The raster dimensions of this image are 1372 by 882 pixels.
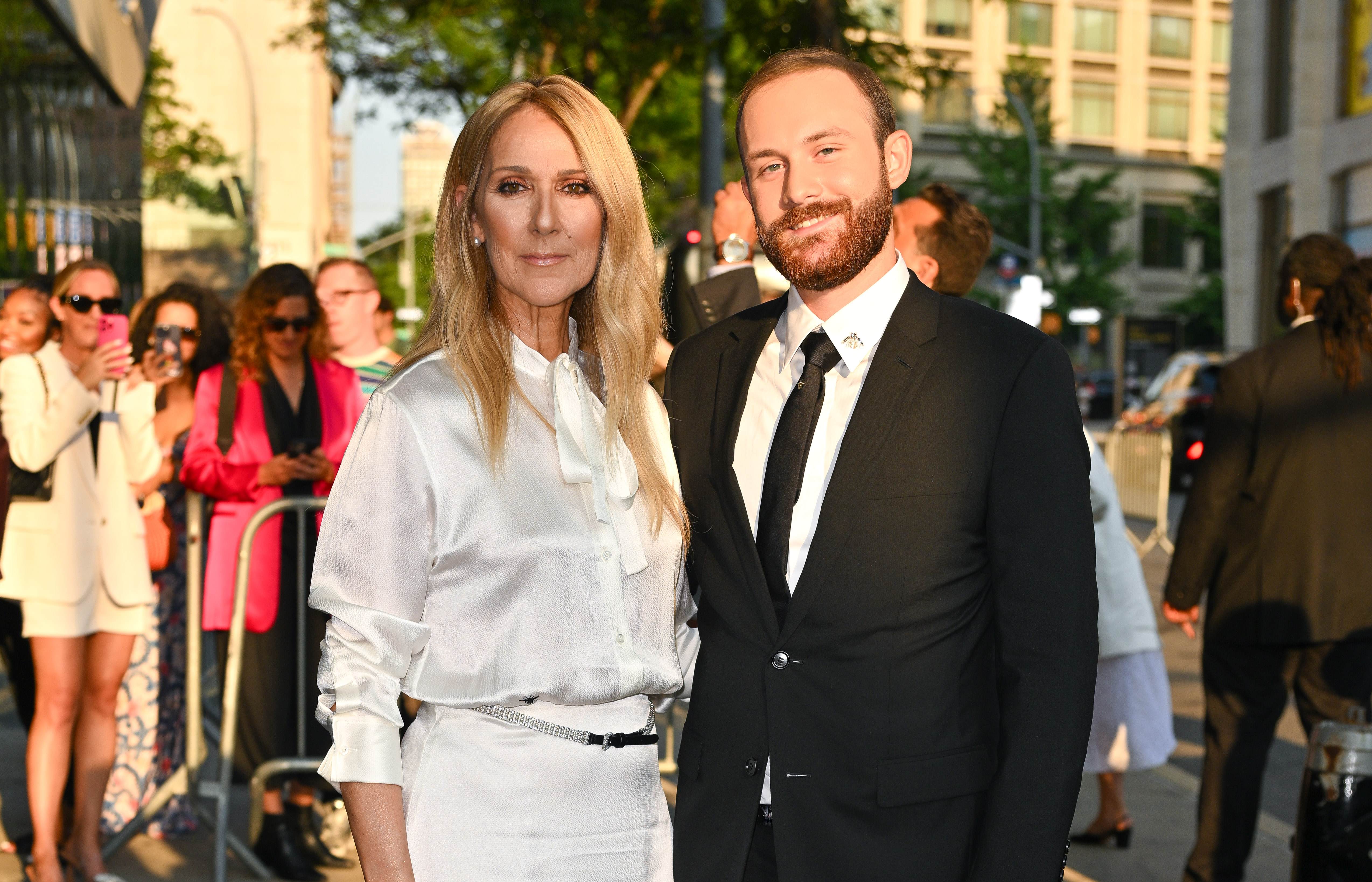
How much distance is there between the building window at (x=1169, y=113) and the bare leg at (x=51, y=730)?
68.1 meters

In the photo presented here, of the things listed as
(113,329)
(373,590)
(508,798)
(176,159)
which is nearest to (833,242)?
(373,590)

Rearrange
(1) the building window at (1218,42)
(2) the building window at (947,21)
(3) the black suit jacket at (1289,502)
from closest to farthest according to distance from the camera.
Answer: (3) the black suit jacket at (1289,502)
(2) the building window at (947,21)
(1) the building window at (1218,42)

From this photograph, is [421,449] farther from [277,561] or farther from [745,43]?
[745,43]

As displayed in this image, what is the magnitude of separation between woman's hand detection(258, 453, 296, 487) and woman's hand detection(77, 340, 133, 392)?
67 cm

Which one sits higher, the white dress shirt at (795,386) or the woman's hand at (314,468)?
the white dress shirt at (795,386)

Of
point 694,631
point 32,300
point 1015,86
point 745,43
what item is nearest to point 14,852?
point 32,300

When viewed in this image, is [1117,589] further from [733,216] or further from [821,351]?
[821,351]

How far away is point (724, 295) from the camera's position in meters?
4.21

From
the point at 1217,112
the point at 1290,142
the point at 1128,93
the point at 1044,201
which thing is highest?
the point at 1128,93

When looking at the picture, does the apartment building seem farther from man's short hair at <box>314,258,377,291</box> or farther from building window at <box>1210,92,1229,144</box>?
man's short hair at <box>314,258,377,291</box>

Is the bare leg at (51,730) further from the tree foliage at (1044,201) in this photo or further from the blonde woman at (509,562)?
the tree foliage at (1044,201)

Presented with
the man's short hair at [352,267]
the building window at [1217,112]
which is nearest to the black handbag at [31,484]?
the man's short hair at [352,267]

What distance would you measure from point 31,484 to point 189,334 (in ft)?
4.04

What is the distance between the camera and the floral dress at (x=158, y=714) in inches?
223
